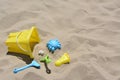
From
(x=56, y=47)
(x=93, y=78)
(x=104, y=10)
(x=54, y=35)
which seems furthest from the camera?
(x=104, y=10)

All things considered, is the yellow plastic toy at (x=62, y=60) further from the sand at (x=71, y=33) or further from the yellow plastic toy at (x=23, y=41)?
the yellow plastic toy at (x=23, y=41)

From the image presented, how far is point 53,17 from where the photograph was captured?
8.59 feet

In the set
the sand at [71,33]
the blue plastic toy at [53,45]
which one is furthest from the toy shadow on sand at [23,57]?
the blue plastic toy at [53,45]

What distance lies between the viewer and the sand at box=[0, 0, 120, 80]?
201 cm

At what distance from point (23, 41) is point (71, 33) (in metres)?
0.54

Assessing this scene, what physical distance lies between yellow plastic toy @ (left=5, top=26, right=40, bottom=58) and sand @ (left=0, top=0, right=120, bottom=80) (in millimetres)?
58

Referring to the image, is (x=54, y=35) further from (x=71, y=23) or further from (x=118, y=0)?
(x=118, y=0)

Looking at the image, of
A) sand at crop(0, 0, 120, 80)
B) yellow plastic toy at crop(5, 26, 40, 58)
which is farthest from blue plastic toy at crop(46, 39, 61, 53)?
yellow plastic toy at crop(5, 26, 40, 58)

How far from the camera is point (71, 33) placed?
239cm

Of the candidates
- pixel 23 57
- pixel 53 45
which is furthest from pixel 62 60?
pixel 23 57

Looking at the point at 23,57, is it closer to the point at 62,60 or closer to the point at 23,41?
the point at 23,41

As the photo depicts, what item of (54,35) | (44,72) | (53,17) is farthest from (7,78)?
(53,17)

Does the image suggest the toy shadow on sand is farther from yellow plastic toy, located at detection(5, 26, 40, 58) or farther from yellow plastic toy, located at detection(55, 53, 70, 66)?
yellow plastic toy, located at detection(55, 53, 70, 66)

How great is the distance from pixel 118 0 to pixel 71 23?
723 millimetres
